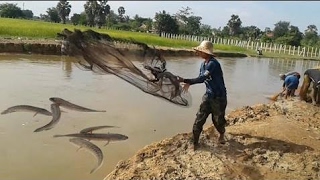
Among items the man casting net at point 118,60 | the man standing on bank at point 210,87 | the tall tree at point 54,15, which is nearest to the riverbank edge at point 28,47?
the man casting net at point 118,60

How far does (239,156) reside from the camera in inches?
204

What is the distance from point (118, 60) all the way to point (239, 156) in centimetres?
231

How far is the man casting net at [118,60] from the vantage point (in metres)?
5.75

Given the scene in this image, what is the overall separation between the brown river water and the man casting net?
1.29 m

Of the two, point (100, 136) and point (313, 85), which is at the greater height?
point (313, 85)

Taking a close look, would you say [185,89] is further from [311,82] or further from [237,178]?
[311,82]

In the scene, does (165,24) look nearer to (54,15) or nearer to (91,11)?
(91,11)

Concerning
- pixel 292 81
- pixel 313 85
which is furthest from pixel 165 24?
pixel 313 85

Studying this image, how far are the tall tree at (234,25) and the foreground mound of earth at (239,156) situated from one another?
2518 inches

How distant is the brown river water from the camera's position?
5535 mm

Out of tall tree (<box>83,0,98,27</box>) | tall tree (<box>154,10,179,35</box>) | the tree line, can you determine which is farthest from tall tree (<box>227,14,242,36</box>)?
tall tree (<box>83,0,98,27</box>)

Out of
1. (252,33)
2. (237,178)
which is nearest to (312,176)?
(237,178)

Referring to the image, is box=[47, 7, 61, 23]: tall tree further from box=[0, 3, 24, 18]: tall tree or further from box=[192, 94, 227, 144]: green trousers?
box=[192, 94, 227, 144]: green trousers

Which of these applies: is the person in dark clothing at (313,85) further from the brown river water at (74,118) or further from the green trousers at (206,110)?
the green trousers at (206,110)
